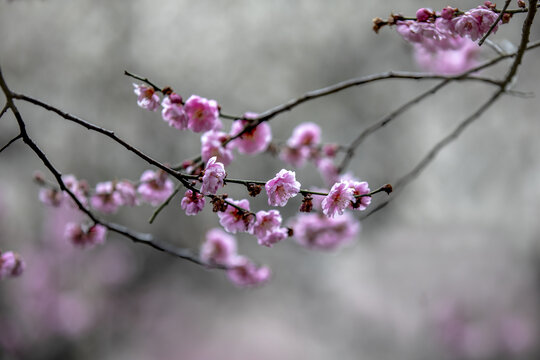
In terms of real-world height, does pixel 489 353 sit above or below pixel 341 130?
below

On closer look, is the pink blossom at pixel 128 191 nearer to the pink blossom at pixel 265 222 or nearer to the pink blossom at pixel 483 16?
the pink blossom at pixel 265 222

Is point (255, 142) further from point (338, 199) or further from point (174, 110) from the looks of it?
point (338, 199)

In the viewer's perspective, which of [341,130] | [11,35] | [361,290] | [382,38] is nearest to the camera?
[11,35]

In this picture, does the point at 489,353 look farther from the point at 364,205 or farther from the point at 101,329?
the point at 364,205

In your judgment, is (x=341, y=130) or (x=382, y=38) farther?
(x=341, y=130)

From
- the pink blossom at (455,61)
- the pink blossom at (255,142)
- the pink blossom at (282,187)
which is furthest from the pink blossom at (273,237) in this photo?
the pink blossom at (455,61)

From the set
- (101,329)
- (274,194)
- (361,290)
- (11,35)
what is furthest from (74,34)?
(361,290)
